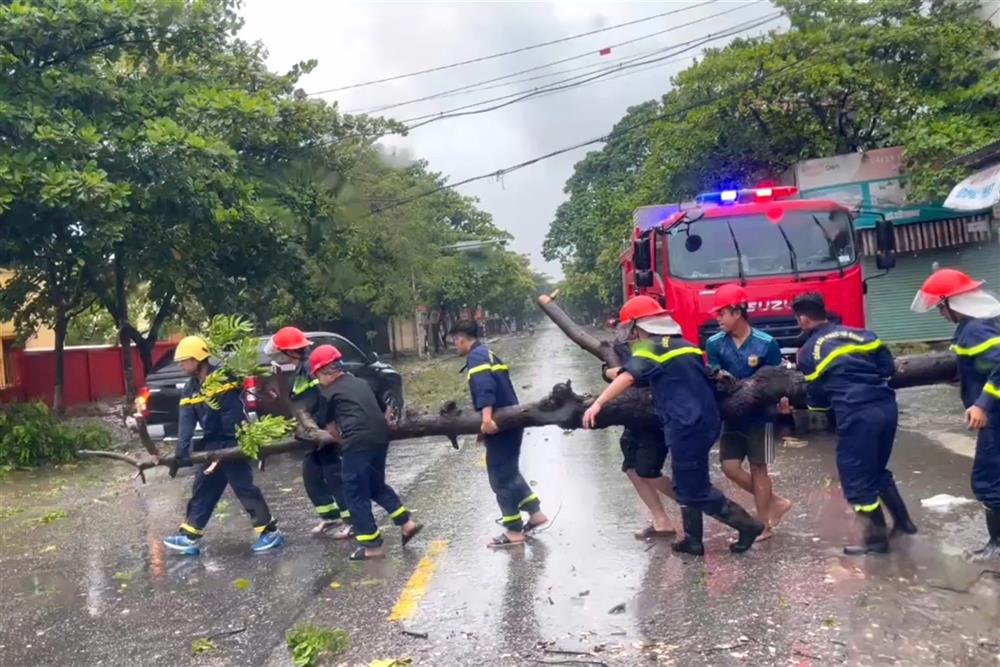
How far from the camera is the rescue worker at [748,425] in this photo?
7059mm

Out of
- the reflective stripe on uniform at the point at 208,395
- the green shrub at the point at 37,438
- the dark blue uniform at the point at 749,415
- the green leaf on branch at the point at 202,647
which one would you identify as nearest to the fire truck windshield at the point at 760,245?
the dark blue uniform at the point at 749,415

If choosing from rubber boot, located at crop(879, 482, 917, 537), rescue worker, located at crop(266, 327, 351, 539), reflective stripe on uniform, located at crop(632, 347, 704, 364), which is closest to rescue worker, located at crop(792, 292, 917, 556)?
rubber boot, located at crop(879, 482, 917, 537)

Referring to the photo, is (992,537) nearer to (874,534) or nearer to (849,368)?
(874,534)

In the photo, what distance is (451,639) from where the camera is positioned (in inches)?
215

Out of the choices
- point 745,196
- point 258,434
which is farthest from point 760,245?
point 258,434

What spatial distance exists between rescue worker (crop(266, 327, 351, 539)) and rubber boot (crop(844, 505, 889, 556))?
384 cm

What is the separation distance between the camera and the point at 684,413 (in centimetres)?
657

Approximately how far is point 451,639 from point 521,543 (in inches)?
81.3

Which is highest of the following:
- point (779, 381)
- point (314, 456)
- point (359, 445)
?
point (779, 381)

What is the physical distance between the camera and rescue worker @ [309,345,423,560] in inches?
293

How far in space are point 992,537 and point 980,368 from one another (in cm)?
108

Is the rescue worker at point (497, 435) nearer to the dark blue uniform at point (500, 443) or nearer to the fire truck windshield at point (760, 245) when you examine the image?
the dark blue uniform at point (500, 443)

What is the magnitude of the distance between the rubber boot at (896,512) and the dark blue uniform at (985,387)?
2.10ft

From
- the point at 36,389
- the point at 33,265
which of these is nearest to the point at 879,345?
the point at 33,265
